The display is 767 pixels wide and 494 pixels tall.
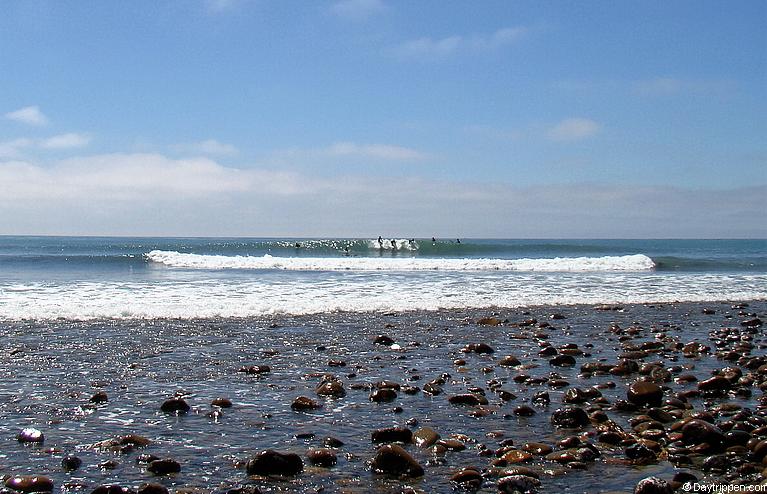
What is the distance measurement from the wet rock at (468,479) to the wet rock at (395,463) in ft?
1.05

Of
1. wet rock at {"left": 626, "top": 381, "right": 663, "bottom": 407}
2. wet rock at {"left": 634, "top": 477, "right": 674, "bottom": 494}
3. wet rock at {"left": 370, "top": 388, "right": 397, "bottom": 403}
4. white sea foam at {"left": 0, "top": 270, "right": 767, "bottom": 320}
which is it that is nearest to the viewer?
wet rock at {"left": 634, "top": 477, "right": 674, "bottom": 494}

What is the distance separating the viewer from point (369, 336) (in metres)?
12.7

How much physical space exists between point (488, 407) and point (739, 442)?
8.24ft

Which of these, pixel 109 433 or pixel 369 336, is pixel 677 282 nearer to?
pixel 369 336

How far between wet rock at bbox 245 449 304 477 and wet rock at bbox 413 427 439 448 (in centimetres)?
120

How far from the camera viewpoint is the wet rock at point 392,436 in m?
6.00

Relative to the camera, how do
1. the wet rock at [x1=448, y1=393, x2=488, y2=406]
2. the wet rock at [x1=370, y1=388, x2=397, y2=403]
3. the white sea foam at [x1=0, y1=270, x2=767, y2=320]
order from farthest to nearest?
the white sea foam at [x1=0, y1=270, x2=767, y2=320]
the wet rock at [x1=370, y1=388, x2=397, y2=403]
the wet rock at [x1=448, y1=393, x2=488, y2=406]

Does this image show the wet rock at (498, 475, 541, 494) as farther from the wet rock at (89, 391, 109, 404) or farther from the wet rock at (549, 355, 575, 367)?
the wet rock at (549, 355, 575, 367)

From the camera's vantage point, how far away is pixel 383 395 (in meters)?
7.62

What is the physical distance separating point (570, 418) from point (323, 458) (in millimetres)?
2662

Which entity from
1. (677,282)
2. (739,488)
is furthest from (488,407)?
(677,282)

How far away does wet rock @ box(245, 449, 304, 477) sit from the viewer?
518 cm

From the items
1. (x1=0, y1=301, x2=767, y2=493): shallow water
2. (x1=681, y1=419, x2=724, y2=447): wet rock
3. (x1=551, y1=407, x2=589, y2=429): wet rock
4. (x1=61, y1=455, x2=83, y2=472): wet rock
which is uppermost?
(x1=681, y1=419, x2=724, y2=447): wet rock

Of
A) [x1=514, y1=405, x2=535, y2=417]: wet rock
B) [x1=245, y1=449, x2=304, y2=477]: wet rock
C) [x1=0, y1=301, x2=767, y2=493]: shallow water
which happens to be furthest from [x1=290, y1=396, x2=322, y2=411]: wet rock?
[x1=514, y1=405, x2=535, y2=417]: wet rock
